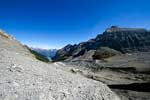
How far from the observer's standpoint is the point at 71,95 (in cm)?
1598

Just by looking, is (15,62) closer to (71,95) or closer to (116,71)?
(71,95)

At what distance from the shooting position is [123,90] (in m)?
27.0

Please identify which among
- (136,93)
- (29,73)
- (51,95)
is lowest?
(136,93)

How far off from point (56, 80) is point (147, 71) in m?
27.9

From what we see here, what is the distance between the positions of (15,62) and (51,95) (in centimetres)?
610

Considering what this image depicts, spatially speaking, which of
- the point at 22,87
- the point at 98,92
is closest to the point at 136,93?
the point at 98,92

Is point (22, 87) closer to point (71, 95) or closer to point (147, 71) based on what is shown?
point (71, 95)

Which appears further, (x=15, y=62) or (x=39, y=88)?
(x=15, y=62)

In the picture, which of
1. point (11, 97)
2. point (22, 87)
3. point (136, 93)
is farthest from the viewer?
point (136, 93)

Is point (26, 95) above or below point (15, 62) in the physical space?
below

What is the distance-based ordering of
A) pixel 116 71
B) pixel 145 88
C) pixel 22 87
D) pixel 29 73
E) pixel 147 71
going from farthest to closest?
1. pixel 116 71
2. pixel 147 71
3. pixel 145 88
4. pixel 29 73
5. pixel 22 87

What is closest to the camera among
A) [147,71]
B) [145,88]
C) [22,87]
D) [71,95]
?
[22,87]

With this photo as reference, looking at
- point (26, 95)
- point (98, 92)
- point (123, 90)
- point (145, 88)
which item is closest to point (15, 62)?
point (26, 95)

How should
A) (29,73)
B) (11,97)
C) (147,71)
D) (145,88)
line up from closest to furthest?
(11,97) < (29,73) < (145,88) < (147,71)
